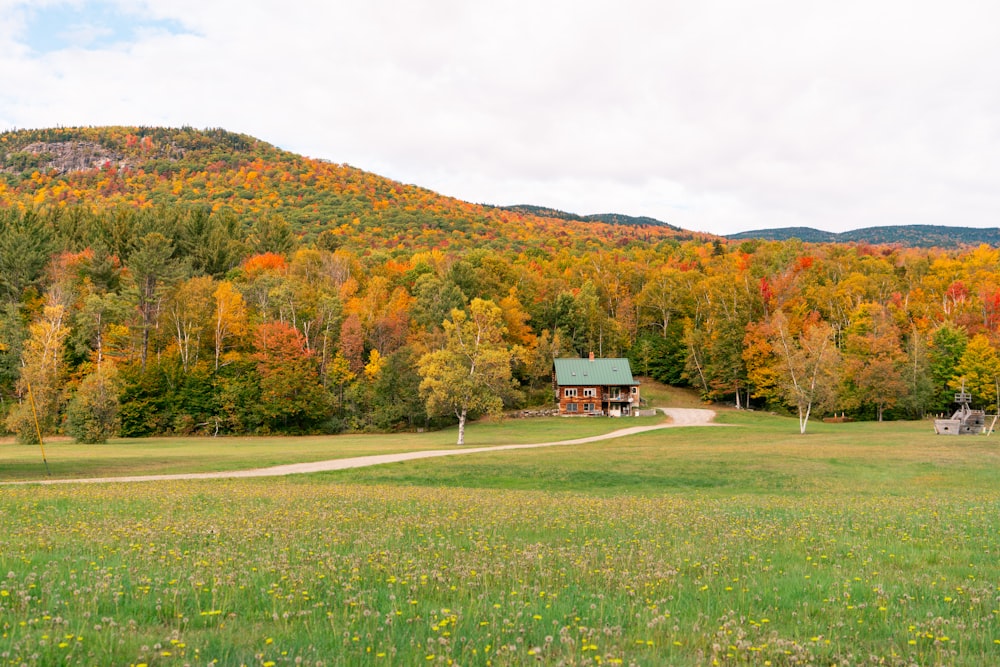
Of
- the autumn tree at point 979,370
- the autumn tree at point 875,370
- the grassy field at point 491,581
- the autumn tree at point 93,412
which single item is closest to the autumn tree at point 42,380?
the autumn tree at point 93,412

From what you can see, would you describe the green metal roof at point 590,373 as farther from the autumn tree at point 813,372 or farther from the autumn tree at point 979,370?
the autumn tree at point 979,370

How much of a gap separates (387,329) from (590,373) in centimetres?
2831

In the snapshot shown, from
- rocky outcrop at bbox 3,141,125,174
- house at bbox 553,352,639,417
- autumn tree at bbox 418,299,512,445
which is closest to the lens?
autumn tree at bbox 418,299,512,445

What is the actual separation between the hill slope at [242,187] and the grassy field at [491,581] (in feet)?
380

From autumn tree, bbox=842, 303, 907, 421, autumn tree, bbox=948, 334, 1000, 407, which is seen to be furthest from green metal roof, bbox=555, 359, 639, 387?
autumn tree, bbox=948, 334, 1000, 407

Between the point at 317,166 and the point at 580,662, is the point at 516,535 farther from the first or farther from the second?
the point at 317,166

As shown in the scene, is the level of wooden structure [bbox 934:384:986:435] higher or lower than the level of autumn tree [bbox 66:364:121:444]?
lower

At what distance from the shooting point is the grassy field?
249 inches

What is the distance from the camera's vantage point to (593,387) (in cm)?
9112

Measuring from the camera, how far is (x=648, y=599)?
26.8 ft

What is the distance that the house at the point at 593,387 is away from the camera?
296 feet

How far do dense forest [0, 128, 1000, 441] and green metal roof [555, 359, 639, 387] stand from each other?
16.3 ft

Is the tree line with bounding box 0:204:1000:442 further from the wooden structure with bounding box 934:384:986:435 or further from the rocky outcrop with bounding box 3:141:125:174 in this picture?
the rocky outcrop with bounding box 3:141:125:174

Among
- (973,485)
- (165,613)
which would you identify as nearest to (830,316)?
(973,485)
